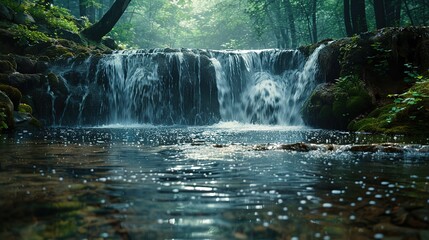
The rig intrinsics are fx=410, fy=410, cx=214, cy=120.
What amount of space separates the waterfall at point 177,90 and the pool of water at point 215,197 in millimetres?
14121

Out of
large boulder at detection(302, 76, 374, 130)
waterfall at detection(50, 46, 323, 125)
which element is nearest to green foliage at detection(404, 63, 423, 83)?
large boulder at detection(302, 76, 374, 130)

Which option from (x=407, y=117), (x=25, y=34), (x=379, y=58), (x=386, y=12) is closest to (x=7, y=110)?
(x=25, y=34)

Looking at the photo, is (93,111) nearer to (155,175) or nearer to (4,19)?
(4,19)

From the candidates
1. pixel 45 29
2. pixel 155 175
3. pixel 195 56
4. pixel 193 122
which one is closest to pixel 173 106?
pixel 193 122

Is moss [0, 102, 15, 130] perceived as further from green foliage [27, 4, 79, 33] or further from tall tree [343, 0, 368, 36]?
tall tree [343, 0, 368, 36]

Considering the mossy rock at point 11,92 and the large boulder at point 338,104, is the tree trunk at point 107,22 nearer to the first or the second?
the mossy rock at point 11,92

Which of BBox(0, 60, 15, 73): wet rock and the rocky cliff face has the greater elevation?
BBox(0, 60, 15, 73): wet rock

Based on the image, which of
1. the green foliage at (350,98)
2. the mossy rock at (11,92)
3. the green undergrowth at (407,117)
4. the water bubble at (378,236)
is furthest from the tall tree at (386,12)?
the water bubble at (378,236)

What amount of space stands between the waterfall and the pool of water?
1412 cm

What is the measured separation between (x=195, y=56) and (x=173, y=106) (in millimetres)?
3075

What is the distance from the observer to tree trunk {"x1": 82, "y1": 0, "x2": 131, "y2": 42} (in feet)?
81.9

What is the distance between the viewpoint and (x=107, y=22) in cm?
2564

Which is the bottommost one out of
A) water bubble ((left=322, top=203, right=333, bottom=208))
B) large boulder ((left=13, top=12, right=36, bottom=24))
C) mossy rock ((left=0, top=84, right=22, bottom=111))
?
water bubble ((left=322, top=203, right=333, bottom=208))

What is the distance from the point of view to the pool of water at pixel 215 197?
266cm
